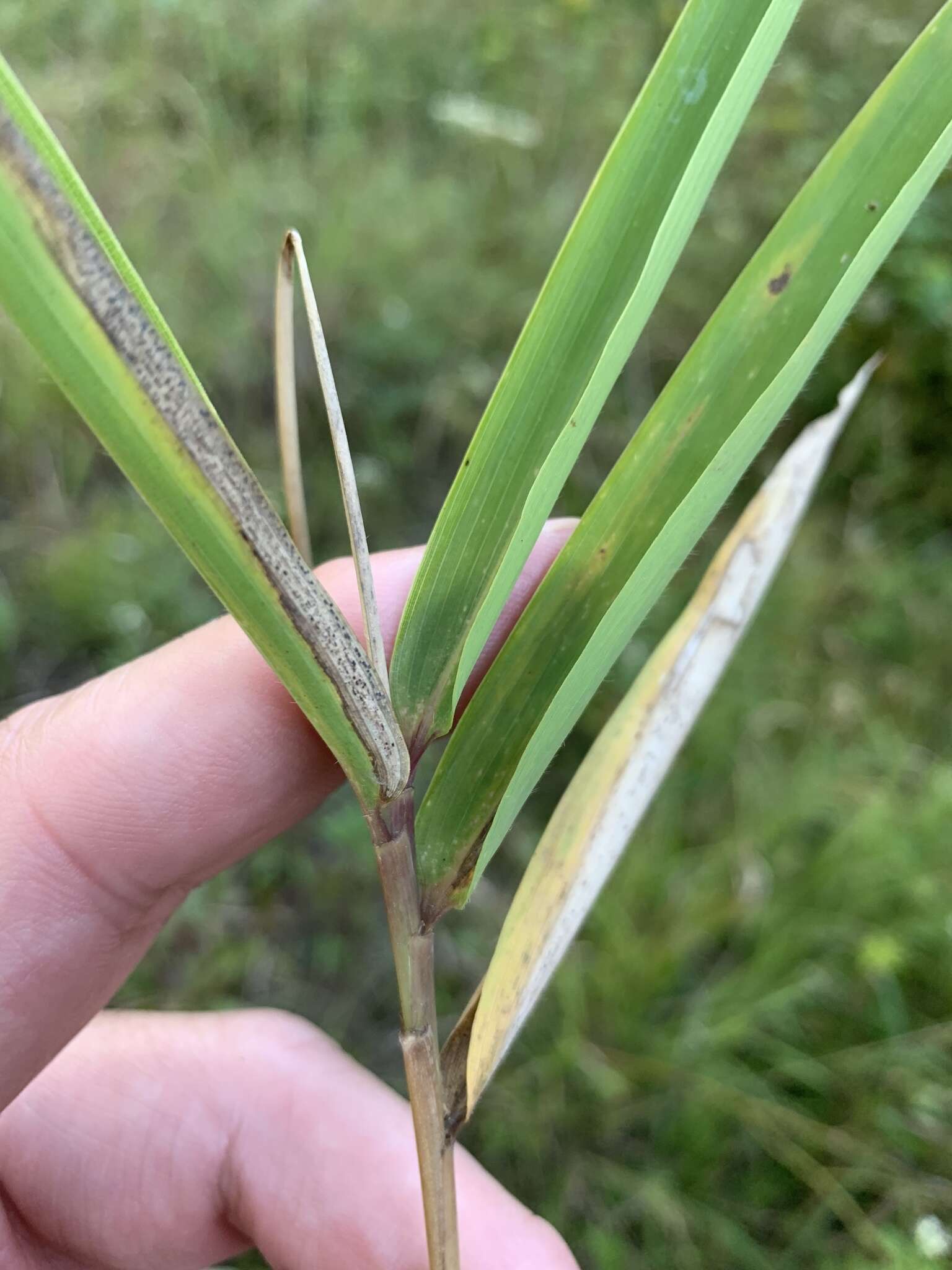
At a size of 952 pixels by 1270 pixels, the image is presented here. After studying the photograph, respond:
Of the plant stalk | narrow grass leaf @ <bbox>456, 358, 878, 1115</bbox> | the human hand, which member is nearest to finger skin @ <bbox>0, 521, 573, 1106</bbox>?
the human hand

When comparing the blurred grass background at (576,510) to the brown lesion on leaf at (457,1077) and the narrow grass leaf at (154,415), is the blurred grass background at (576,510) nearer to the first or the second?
the brown lesion on leaf at (457,1077)

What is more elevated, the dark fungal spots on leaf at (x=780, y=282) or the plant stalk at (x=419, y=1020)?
the dark fungal spots on leaf at (x=780, y=282)

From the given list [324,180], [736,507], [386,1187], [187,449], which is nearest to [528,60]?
[324,180]

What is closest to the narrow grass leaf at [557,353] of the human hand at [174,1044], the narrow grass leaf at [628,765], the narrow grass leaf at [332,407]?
the narrow grass leaf at [332,407]

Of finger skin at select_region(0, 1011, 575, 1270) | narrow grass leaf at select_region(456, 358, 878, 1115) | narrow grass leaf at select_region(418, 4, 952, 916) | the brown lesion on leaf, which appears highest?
narrow grass leaf at select_region(418, 4, 952, 916)

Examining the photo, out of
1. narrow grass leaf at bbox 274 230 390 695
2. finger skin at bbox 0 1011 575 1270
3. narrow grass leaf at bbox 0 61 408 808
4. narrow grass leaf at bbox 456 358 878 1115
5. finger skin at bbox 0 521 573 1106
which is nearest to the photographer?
narrow grass leaf at bbox 0 61 408 808

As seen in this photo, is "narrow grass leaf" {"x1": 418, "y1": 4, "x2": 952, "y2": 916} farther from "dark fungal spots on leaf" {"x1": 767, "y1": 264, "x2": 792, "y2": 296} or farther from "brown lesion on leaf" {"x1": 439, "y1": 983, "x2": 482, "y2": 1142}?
"brown lesion on leaf" {"x1": 439, "y1": 983, "x2": 482, "y2": 1142}
